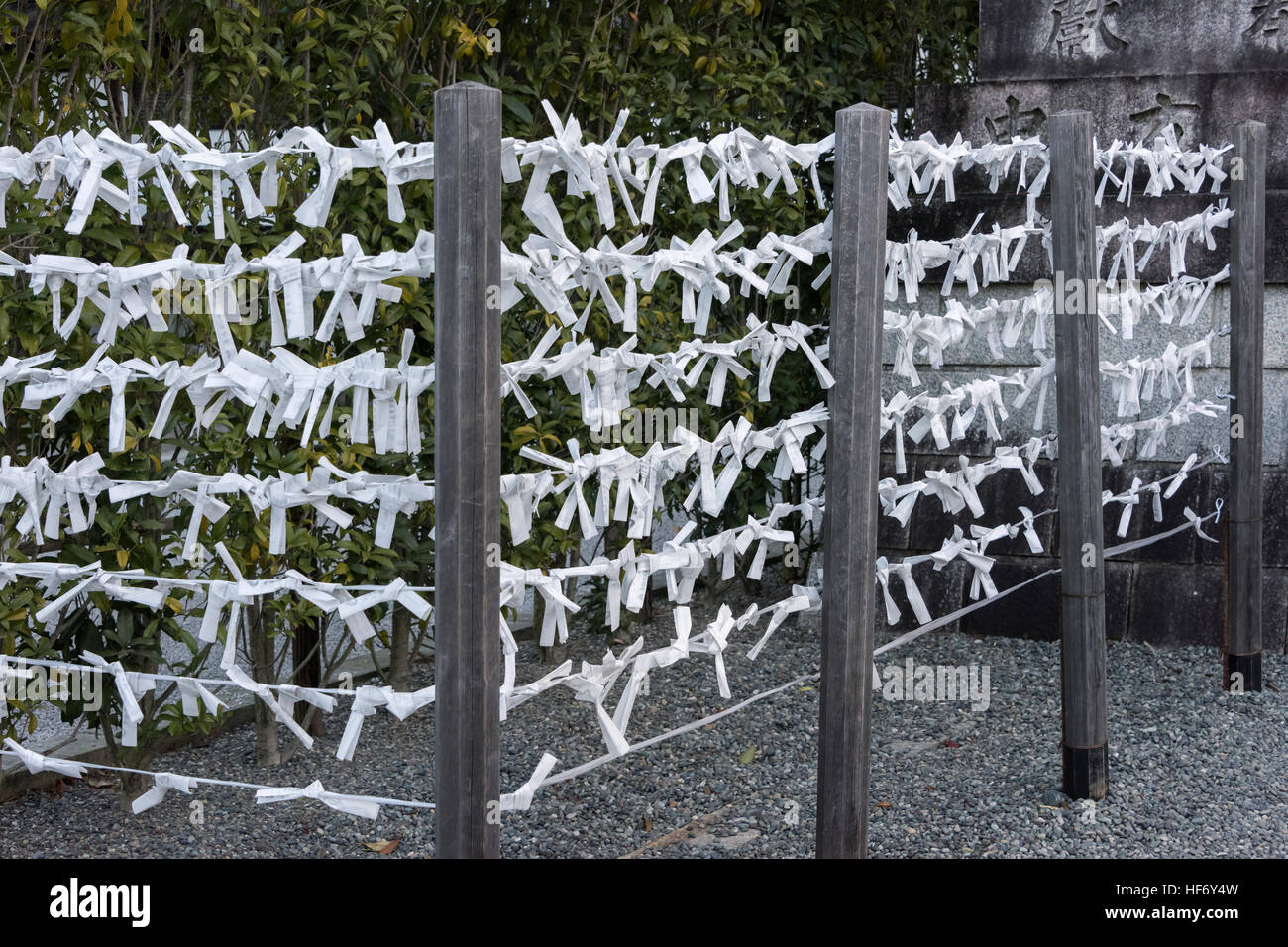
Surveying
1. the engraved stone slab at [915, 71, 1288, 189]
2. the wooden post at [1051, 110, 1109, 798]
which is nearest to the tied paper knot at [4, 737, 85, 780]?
the wooden post at [1051, 110, 1109, 798]

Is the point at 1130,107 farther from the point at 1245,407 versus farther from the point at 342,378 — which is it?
the point at 342,378

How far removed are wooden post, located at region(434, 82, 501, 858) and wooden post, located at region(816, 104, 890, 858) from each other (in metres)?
0.72

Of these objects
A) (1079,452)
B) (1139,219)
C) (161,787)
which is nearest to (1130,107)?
(1139,219)

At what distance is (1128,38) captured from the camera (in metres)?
5.00

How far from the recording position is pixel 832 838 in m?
2.45

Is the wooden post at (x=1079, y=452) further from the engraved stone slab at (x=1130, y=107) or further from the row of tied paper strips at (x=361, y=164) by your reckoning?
the engraved stone slab at (x=1130, y=107)

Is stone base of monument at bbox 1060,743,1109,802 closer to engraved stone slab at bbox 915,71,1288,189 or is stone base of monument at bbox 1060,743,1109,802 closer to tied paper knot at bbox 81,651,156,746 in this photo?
tied paper knot at bbox 81,651,156,746

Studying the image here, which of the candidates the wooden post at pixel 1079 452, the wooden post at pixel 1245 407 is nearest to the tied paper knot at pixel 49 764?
the wooden post at pixel 1079 452

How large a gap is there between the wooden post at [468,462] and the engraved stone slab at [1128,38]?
149 inches

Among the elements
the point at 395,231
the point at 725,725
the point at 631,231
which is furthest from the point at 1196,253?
the point at 395,231

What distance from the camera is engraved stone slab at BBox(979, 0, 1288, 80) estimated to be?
489 cm

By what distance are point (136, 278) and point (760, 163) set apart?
1242 mm

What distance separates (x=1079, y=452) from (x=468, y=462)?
5.84ft

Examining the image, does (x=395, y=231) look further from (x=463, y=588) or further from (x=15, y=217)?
(x=463, y=588)
